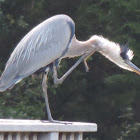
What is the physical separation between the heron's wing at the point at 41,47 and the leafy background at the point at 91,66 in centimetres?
340

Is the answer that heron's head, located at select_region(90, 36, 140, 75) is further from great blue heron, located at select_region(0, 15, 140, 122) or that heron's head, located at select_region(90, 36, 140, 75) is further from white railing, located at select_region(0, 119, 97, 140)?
white railing, located at select_region(0, 119, 97, 140)

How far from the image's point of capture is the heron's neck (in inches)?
253

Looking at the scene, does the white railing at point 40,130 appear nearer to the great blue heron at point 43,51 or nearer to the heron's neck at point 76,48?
the great blue heron at point 43,51

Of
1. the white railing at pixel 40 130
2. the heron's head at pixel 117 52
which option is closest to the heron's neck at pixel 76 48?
the heron's head at pixel 117 52

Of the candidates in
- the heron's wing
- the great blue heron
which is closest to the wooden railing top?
the great blue heron

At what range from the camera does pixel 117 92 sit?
1022cm

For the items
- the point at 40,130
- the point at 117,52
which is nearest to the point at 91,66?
the point at 117,52

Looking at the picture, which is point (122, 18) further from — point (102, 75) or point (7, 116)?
point (7, 116)

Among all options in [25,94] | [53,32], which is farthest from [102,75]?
[53,32]

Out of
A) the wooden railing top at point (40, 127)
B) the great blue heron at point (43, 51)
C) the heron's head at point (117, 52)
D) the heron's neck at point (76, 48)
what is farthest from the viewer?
the heron's head at point (117, 52)

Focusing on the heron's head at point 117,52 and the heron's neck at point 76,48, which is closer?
the heron's neck at point 76,48

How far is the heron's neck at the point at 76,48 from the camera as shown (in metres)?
6.44

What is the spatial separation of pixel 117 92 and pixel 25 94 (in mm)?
1928

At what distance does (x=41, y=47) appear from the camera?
6.03m
